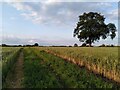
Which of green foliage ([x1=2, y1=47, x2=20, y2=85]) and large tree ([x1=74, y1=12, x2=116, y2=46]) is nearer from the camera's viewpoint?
green foliage ([x1=2, y1=47, x2=20, y2=85])

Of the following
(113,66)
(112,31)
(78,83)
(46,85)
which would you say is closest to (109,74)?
(113,66)

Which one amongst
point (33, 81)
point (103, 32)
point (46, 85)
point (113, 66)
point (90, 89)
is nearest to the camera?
point (90, 89)

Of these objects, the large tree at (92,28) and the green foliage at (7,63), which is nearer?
the green foliage at (7,63)

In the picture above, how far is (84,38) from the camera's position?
74.5 metres

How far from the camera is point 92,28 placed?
245 ft

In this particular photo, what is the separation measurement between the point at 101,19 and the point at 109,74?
63031 millimetres

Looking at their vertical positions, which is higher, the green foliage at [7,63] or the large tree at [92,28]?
the large tree at [92,28]

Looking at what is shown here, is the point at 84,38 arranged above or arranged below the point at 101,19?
below

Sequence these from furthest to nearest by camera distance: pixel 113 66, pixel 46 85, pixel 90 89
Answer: pixel 113 66 → pixel 46 85 → pixel 90 89

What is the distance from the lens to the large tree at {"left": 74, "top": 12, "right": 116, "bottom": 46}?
73500 mm

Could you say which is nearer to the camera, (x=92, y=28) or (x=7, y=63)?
(x=7, y=63)

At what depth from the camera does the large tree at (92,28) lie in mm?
73500

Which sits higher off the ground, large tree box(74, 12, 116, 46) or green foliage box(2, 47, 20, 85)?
large tree box(74, 12, 116, 46)

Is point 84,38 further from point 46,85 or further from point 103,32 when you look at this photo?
point 46,85
